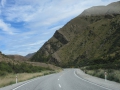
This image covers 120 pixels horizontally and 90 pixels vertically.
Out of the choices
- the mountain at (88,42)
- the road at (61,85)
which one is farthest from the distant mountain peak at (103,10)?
the road at (61,85)

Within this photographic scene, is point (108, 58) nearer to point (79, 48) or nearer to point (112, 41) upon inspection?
point (112, 41)

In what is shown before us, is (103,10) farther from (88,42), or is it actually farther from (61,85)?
(61,85)

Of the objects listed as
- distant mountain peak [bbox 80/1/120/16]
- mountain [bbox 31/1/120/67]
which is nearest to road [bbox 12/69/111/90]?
mountain [bbox 31/1/120/67]

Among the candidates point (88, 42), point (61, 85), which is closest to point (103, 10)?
point (88, 42)

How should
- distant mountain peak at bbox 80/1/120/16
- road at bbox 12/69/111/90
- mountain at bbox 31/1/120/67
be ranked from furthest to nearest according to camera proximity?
distant mountain peak at bbox 80/1/120/16 → mountain at bbox 31/1/120/67 → road at bbox 12/69/111/90

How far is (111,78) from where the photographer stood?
64.3 feet

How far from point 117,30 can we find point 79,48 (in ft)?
89.5

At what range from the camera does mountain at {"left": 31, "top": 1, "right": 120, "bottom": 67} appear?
94.9 m

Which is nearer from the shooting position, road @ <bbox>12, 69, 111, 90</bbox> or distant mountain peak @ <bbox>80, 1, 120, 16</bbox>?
road @ <bbox>12, 69, 111, 90</bbox>

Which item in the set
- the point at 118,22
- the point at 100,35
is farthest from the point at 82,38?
the point at 118,22

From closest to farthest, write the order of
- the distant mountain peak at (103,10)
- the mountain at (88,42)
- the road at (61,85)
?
the road at (61,85), the mountain at (88,42), the distant mountain peak at (103,10)

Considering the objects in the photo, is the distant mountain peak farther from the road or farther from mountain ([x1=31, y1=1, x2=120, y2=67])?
the road

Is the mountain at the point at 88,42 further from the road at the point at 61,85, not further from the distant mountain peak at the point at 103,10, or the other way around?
the road at the point at 61,85

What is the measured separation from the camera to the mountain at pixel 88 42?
9494cm
